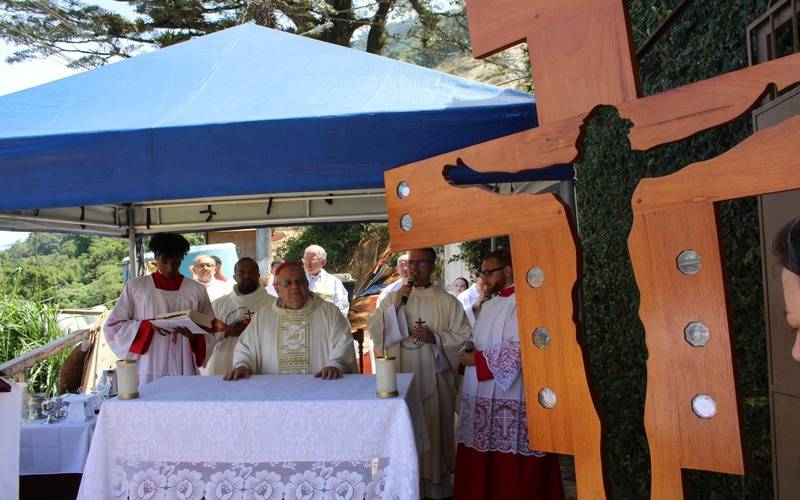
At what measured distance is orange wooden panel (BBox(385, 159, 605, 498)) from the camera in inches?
78.2

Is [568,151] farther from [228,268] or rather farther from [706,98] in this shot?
[228,268]

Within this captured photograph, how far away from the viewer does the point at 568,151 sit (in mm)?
1995

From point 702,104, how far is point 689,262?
1.35ft

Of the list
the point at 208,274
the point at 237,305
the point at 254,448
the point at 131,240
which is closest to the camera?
the point at 254,448

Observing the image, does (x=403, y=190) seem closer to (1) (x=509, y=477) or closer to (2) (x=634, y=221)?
(2) (x=634, y=221)

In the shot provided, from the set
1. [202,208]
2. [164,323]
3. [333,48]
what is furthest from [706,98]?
[202,208]

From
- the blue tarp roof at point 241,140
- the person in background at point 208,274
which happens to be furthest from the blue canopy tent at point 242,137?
the person in background at point 208,274

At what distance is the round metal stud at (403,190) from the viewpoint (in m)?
2.32

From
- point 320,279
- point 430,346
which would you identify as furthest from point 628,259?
point 320,279

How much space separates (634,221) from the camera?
1.85 m

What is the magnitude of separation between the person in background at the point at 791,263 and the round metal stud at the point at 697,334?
201mm

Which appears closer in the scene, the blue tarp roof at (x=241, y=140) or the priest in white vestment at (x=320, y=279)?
the blue tarp roof at (x=241, y=140)

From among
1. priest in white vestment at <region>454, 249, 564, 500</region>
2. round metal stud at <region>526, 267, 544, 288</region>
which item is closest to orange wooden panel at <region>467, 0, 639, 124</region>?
round metal stud at <region>526, 267, 544, 288</region>

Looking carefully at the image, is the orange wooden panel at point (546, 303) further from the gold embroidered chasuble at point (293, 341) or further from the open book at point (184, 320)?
the open book at point (184, 320)
